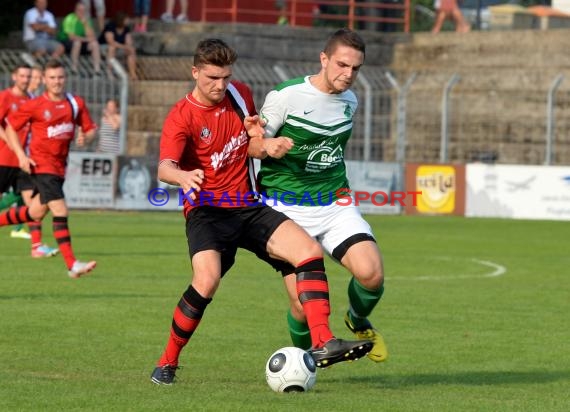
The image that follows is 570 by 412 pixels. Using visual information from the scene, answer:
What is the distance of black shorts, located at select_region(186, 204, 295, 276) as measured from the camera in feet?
27.1

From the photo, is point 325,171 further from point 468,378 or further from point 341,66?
point 468,378

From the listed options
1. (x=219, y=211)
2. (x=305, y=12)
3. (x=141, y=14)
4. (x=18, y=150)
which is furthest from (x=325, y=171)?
(x=305, y=12)

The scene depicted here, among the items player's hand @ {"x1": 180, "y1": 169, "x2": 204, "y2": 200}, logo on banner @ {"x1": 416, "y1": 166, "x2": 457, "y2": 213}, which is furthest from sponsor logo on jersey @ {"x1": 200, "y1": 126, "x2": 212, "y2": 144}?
logo on banner @ {"x1": 416, "y1": 166, "x2": 457, "y2": 213}

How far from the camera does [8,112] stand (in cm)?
1644

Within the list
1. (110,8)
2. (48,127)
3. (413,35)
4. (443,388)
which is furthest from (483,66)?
(443,388)

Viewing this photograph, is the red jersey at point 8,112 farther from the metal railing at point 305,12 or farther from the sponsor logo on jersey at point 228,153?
the metal railing at point 305,12

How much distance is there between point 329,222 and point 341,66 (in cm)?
98

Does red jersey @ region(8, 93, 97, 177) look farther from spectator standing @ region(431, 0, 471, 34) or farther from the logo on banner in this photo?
spectator standing @ region(431, 0, 471, 34)

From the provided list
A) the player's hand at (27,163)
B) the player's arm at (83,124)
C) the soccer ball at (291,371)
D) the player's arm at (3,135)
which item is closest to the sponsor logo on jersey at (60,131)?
the player's arm at (83,124)

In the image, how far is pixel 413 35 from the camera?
36.4 m

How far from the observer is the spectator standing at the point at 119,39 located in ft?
98.9

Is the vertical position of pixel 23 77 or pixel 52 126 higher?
pixel 23 77

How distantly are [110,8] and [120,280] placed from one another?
22436 mm

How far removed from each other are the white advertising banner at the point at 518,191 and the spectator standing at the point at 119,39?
798 cm
